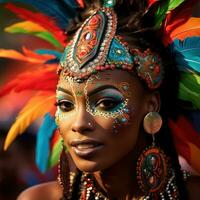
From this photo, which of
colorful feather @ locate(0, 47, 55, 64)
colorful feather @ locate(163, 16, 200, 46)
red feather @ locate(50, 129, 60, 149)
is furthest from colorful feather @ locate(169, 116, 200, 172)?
colorful feather @ locate(0, 47, 55, 64)

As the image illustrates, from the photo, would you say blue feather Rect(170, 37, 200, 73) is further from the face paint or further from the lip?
the lip

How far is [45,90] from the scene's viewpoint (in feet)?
8.61

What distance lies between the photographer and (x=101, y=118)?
6.68ft

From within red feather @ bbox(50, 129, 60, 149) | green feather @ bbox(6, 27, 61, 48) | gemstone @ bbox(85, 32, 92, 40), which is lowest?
red feather @ bbox(50, 129, 60, 149)

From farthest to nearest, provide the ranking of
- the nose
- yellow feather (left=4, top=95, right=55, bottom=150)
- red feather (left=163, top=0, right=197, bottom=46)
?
yellow feather (left=4, top=95, right=55, bottom=150) < red feather (left=163, top=0, right=197, bottom=46) < the nose

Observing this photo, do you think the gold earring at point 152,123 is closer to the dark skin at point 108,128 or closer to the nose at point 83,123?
the dark skin at point 108,128

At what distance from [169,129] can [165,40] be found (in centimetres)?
36

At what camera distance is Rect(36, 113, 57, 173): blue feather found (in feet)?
8.69

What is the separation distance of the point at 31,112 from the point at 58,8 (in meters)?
0.52

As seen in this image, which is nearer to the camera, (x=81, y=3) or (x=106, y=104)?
(x=106, y=104)

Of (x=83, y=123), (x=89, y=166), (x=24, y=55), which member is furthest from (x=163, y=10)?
(x=24, y=55)

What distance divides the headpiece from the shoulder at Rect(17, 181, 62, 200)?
269 millimetres

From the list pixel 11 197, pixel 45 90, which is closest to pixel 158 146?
pixel 45 90

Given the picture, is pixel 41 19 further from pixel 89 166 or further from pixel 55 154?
pixel 89 166
